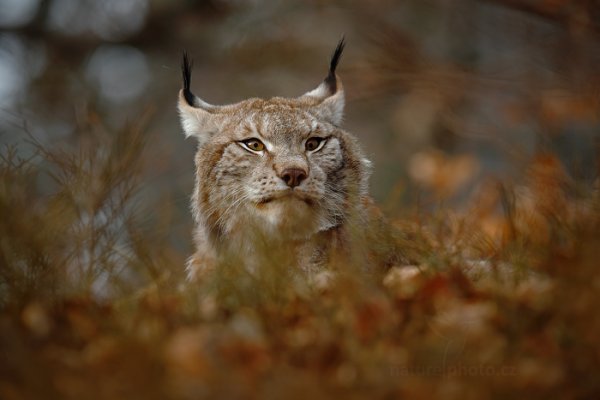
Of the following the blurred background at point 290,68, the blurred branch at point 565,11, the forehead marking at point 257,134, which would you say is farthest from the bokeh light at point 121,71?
the forehead marking at point 257,134

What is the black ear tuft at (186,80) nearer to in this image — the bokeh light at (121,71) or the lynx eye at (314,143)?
the lynx eye at (314,143)

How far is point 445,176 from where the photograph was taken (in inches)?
340

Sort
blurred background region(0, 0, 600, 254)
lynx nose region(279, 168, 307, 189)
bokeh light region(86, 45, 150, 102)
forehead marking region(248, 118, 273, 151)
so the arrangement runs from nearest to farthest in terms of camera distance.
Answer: lynx nose region(279, 168, 307, 189)
forehead marking region(248, 118, 273, 151)
blurred background region(0, 0, 600, 254)
bokeh light region(86, 45, 150, 102)

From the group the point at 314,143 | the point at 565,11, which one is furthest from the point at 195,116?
the point at 565,11

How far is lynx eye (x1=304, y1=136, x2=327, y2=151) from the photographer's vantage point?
4988mm

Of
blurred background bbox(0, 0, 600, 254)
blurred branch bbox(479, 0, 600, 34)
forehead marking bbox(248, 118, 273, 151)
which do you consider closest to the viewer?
forehead marking bbox(248, 118, 273, 151)

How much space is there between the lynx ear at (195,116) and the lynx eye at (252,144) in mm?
340

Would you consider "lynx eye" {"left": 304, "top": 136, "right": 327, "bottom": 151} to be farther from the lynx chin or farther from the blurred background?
the blurred background

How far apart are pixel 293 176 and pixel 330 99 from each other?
3.50ft

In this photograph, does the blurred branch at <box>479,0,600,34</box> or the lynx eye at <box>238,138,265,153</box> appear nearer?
the lynx eye at <box>238,138,265,153</box>

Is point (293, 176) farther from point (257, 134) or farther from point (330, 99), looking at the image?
point (330, 99)

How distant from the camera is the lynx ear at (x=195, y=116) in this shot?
5.29 m

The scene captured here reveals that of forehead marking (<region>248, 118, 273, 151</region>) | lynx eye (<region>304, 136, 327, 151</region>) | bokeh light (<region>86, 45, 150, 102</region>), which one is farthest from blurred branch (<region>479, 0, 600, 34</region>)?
bokeh light (<region>86, 45, 150, 102</region>)

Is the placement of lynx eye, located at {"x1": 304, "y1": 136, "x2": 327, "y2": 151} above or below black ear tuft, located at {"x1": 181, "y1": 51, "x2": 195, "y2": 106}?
below
